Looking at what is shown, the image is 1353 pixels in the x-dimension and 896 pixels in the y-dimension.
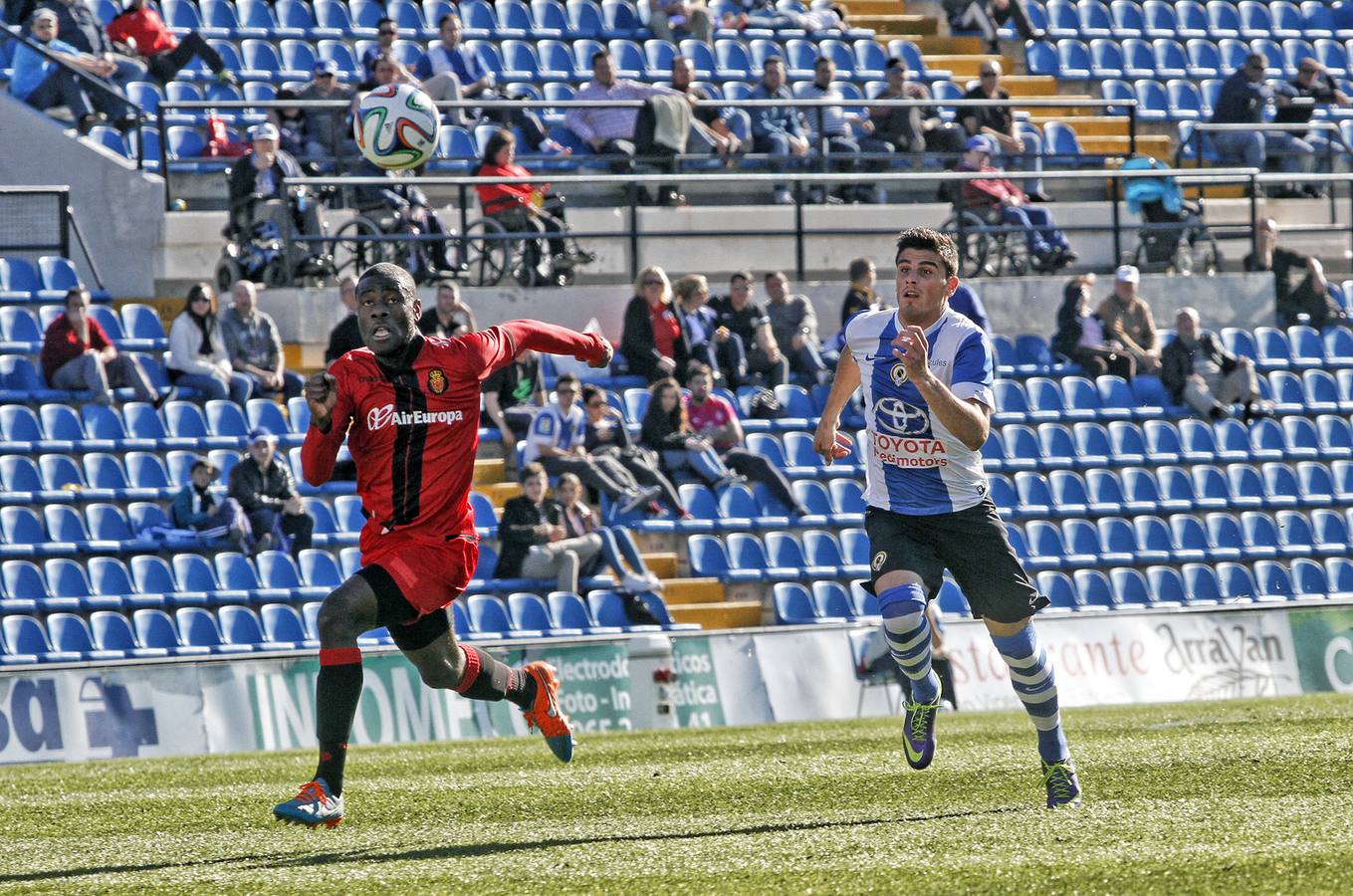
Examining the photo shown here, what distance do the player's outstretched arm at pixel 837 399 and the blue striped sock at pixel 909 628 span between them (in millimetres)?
703

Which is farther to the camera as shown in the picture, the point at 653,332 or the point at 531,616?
the point at 653,332

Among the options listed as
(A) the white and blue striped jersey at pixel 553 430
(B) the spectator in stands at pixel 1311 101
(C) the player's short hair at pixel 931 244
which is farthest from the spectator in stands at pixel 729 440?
(C) the player's short hair at pixel 931 244

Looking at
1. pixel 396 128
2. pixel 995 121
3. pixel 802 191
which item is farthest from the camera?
pixel 995 121

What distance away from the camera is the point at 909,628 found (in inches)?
290

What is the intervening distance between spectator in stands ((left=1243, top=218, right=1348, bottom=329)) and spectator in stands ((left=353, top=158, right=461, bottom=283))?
28.5ft

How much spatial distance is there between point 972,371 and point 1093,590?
10995mm

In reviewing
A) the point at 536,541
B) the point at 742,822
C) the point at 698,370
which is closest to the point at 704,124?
the point at 698,370

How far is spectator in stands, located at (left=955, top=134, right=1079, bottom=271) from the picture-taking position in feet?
67.3

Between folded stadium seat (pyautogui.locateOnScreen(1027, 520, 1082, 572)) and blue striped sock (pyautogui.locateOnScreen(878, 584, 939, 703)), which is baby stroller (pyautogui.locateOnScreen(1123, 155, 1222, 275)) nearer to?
folded stadium seat (pyautogui.locateOnScreen(1027, 520, 1082, 572))

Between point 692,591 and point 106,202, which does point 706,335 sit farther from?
point 106,202

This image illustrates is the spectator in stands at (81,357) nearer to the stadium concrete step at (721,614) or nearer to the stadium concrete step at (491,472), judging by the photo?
the stadium concrete step at (491,472)

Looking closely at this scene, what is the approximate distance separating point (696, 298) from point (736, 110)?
3.92 metres

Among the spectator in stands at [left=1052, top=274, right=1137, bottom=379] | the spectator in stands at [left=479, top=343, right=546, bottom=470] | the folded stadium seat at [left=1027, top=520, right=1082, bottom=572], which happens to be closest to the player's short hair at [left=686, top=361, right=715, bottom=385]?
the spectator in stands at [left=479, top=343, right=546, bottom=470]

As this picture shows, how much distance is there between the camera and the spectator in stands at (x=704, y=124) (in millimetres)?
20328
